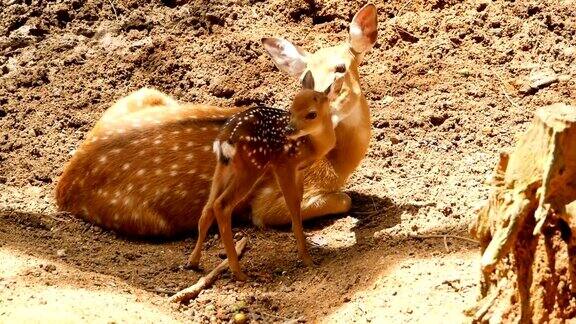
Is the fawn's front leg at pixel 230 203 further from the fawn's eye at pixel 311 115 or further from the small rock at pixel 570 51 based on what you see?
the small rock at pixel 570 51

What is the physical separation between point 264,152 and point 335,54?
1423 millimetres

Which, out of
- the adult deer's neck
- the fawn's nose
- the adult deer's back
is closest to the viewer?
the fawn's nose

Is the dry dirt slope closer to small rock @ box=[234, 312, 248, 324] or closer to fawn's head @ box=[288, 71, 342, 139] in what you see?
small rock @ box=[234, 312, 248, 324]

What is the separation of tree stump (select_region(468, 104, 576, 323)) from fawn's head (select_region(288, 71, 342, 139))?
164 cm

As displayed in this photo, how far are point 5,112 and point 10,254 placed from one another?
2.76 meters

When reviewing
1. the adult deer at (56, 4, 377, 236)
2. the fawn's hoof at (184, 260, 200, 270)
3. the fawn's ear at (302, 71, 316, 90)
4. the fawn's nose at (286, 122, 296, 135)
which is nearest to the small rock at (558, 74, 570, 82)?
the adult deer at (56, 4, 377, 236)

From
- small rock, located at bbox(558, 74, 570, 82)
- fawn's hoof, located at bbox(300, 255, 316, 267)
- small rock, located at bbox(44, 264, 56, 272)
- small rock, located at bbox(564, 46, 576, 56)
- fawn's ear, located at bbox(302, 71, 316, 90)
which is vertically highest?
fawn's ear, located at bbox(302, 71, 316, 90)

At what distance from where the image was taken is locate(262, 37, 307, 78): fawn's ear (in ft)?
21.0

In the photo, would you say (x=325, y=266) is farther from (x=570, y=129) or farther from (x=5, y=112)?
(x=5, y=112)

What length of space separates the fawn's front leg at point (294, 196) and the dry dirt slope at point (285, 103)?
119mm

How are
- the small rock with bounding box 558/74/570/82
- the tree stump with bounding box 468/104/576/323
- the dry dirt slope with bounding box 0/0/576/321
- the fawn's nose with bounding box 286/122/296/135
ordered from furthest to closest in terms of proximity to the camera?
the small rock with bounding box 558/74/570/82, the fawn's nose with bounding box 286/122/296/135, the dry dirt slope with bounding box 0/0/576/321, the tree stump with bounding box 468/104/576/323

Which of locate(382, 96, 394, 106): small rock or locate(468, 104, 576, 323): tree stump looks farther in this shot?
locate(382, 96, 394, 106): small rock

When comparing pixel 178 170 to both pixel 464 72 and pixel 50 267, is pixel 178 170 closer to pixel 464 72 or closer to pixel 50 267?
pixel 50 267

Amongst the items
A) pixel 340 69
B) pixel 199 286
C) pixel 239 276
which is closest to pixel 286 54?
pixel 340 69
